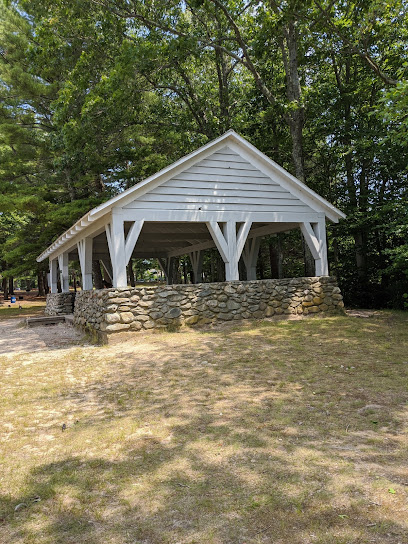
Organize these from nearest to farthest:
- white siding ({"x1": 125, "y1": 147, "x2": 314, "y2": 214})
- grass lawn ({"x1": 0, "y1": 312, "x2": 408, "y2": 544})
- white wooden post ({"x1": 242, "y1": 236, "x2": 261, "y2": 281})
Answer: grass lawn ({"x1": 0, "y1": 312, "x2": 408, "y2": 544}), white siding ({"x1": 125, "y1": 147, "x2": 314, "y2": 214}), white wooden post ({"x1": 242, "y1": 236, "x2": 261, "y2": 281})

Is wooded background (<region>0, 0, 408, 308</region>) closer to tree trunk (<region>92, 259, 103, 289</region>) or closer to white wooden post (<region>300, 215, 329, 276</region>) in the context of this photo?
white wooden post (<region>300, 215, 329, 276</region>)

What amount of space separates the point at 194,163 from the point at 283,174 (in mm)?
2474

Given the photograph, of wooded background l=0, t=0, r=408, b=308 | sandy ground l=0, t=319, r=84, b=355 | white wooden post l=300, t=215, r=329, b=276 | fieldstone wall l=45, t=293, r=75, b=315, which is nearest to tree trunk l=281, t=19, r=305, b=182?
wooded background l=0, t=0, r=408, b=308

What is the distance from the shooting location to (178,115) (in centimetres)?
1541

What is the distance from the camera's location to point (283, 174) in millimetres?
10406

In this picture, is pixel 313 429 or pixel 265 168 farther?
pixel 265 168

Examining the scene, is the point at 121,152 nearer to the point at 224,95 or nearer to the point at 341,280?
the point at 224,95

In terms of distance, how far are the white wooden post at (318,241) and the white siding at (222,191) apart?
56cm

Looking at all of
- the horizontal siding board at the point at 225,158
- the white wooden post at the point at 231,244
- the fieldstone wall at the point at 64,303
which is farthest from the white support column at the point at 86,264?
the fieldstone wall at the point at 64,303

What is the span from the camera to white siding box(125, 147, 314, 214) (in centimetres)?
927

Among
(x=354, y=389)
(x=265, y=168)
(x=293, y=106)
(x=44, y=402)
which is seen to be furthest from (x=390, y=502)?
(x=293, y=106)

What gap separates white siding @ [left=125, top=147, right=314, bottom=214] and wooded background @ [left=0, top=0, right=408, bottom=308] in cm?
256

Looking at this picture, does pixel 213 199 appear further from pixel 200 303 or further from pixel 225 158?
pixel 200 303

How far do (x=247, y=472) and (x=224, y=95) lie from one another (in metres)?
15.4
